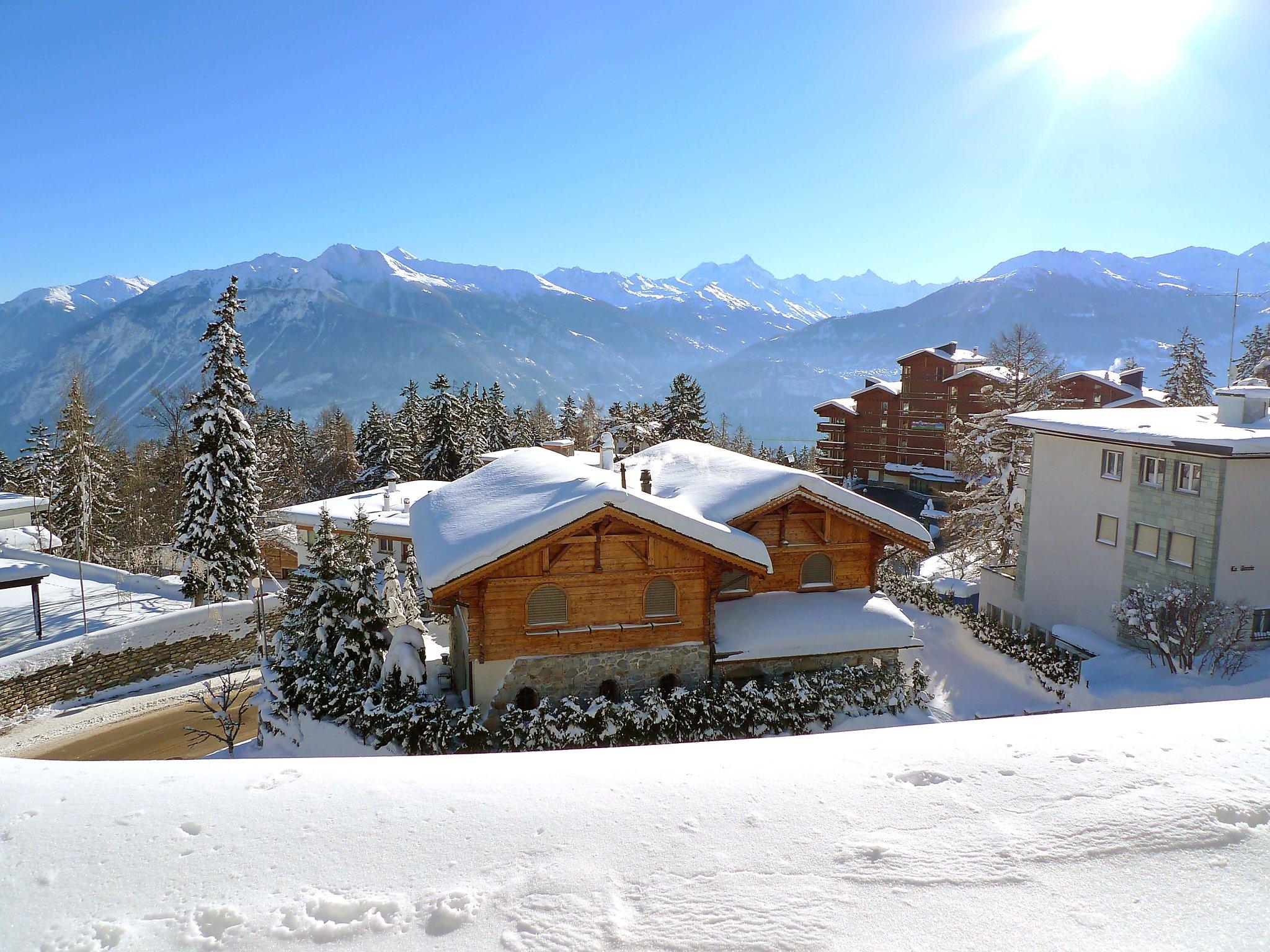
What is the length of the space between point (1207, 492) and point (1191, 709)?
15012 millimetres

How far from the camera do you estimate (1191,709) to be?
21.5 ft

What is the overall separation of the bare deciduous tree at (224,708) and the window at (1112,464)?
2438 cm

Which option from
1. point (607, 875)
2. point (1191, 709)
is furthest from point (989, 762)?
point (607, 875)

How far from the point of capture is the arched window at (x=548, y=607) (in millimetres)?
14984

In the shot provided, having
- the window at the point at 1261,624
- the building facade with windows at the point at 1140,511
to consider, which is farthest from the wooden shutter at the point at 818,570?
the window at the point at 1261,624

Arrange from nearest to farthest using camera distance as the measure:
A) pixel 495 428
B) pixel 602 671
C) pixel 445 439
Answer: pixel 602 671
pixel 445 439
pixel 495 428

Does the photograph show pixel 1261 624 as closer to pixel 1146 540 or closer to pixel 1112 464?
pixel 1146 540

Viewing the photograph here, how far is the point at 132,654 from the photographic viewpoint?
88.7 feet

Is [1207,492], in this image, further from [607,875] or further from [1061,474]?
[607,875]

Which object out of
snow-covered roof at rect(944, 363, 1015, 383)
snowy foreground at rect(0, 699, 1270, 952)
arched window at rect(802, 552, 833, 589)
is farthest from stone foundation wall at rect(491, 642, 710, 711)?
snow-covered roof at rect(944, 363, 1015, 383)

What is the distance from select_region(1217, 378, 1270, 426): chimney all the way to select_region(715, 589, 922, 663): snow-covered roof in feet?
38.8

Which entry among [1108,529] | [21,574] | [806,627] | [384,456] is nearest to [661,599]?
[806,627]

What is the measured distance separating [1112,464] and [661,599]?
14964 mm

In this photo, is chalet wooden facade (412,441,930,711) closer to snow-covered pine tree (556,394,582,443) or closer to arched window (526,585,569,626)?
arched window (526,585,569,626)
